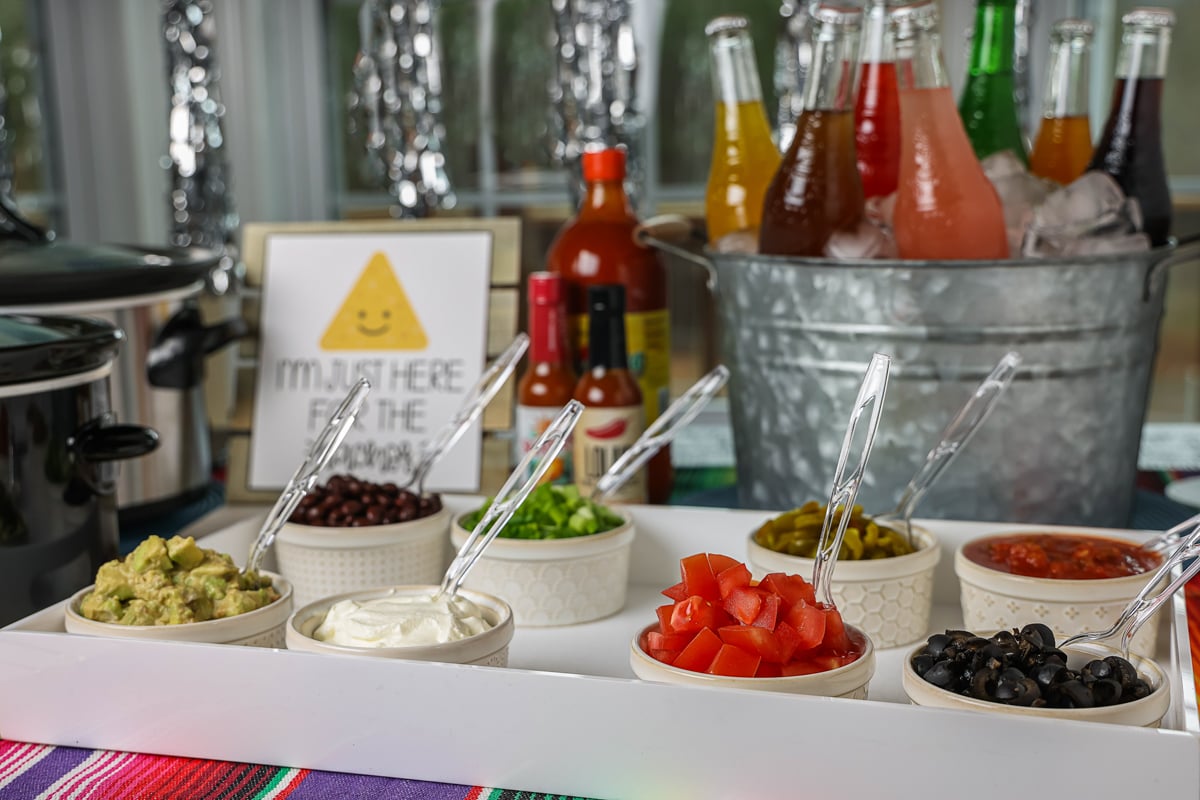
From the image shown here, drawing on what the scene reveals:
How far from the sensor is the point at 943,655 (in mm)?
579

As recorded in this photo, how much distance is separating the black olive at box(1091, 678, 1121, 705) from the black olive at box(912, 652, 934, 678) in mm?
70

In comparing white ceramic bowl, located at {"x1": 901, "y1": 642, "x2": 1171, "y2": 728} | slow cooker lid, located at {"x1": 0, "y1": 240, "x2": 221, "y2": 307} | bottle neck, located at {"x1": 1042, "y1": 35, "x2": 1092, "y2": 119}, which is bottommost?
white ceramic bowl, located at {"x1": 901, "y1": 642, "x2": 1171, "y2": 728}

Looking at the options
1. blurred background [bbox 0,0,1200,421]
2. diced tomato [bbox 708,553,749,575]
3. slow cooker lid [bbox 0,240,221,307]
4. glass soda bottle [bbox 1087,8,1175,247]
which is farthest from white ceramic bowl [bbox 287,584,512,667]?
blurred background [bbox 0,0,1200,421]

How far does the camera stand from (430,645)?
2.02ft

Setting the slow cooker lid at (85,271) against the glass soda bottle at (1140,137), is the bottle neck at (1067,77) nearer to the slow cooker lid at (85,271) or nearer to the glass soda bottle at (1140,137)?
the glass soda bottle at (1140,137)

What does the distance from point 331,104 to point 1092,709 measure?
199 cm

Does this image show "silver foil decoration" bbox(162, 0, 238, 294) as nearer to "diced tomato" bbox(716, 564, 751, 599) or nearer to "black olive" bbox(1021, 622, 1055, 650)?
"diced tomato" bbox(716, 564, 751, 599)

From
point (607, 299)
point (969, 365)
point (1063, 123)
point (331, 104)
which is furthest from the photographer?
point (331, 104)

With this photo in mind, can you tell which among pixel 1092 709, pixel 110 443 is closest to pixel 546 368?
pixel 110 443

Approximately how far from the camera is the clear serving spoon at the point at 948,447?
2.56 feet

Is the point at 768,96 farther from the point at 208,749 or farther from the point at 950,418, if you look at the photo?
the point at 208,749

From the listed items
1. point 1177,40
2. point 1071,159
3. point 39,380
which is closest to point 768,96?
point 1177,40

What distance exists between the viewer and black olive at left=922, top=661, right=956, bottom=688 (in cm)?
56

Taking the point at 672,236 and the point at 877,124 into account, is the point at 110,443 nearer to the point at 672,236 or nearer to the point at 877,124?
the point at 672,236
